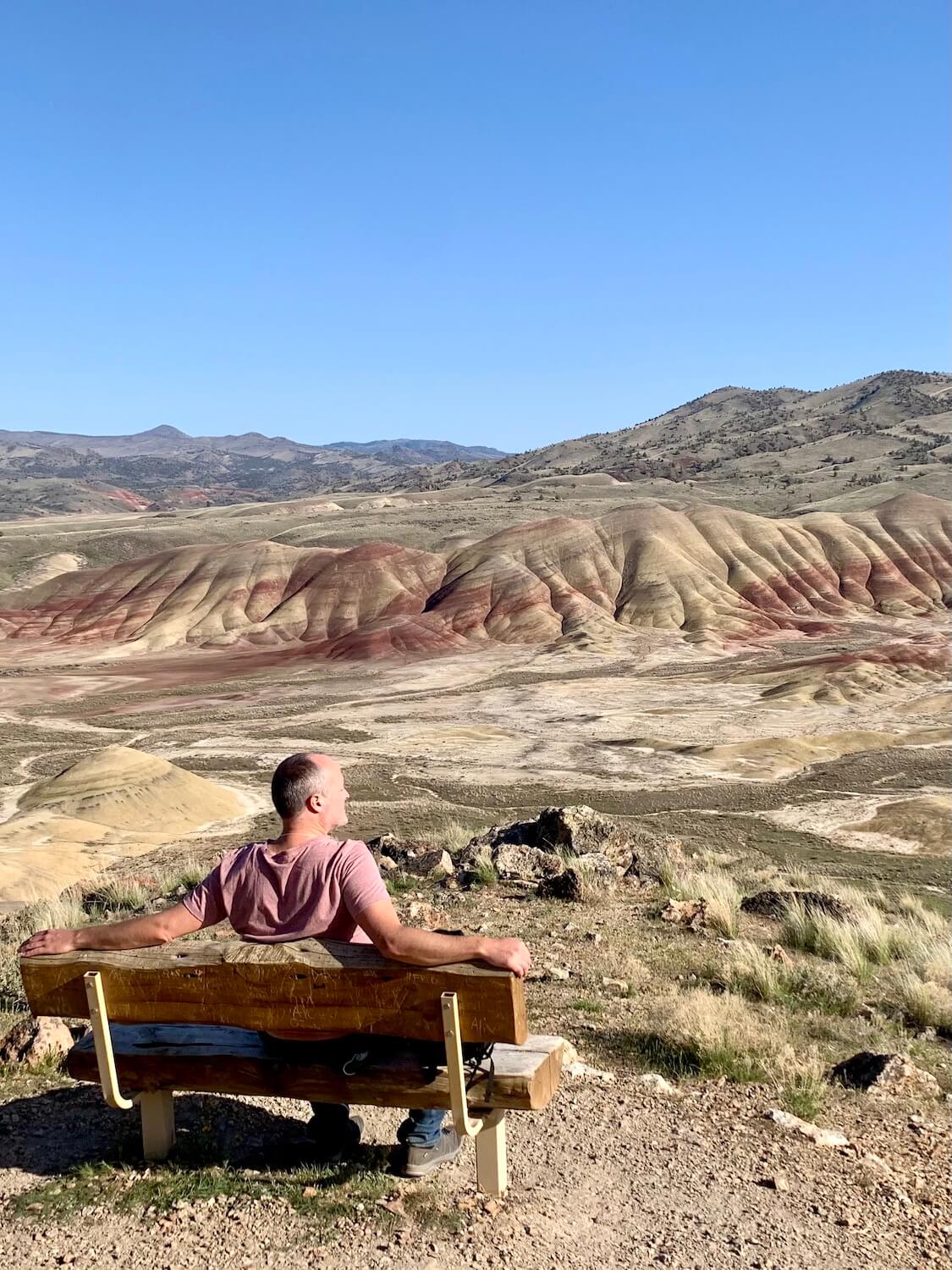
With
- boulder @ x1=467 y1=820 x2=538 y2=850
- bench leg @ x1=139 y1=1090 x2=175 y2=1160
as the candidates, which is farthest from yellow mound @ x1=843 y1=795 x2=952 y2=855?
bench leg @ x1=139 y1=1090 x2=175 y2=1160

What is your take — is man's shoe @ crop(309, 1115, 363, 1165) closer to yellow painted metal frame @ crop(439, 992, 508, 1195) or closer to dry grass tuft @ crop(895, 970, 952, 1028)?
yellow painted metal frame @ crop(439, 992, 508, 1195)

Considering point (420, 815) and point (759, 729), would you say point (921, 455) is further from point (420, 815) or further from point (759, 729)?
point (420, 815)

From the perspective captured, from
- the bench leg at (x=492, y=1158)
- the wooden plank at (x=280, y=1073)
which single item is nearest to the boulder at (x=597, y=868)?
the bench leg at (x=492, y=1158)

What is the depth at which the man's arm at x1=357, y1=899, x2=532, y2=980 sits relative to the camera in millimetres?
4227

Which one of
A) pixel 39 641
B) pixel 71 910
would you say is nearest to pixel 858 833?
pixel 71 910

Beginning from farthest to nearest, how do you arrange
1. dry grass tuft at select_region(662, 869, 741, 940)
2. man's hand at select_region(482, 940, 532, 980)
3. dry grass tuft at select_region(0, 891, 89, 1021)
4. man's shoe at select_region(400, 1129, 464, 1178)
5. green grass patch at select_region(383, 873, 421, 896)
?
1. green grass patch at select_region(383, 873, 421, 896)
2. dry grass tuft at select_region(662, 869, 741, 940)
3. dry grass tuft at select_region(0, 891, 89, 1021)
4. man's shoe at select_region(400, 1129, 464, 1178)
5. man's hand at select_region(482, 940, 532, 980)

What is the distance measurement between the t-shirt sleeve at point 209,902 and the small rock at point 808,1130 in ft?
9.87

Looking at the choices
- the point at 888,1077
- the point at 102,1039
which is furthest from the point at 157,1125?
the point at 888,1077

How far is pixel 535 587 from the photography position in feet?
251

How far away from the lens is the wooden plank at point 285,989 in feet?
14.0

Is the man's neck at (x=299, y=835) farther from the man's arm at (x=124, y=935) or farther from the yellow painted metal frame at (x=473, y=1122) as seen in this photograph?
the yellow painted metal frame at (x=473, y=1122)

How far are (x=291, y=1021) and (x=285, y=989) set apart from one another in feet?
0.51

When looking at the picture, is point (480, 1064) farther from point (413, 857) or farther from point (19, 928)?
point (413, 857)

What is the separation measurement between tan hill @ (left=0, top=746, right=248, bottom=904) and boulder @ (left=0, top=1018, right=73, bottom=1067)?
46.3 feet
